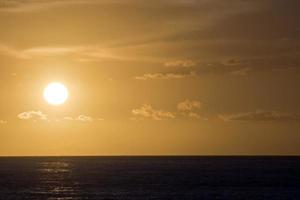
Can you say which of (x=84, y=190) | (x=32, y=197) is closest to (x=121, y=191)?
(x=84, y=190)

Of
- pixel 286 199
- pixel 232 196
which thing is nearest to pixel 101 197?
pixel 232 196

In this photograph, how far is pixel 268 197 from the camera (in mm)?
114438

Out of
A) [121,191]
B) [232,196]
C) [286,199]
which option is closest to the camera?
[286,199]

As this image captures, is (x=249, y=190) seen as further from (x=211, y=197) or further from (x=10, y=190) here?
(x=10, y=190)

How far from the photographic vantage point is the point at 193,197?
117 m

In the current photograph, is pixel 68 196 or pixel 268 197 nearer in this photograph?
pixel 268 197

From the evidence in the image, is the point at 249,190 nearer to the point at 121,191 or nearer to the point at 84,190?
the point at 121,191

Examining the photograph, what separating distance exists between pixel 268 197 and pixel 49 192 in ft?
157

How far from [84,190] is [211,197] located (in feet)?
106

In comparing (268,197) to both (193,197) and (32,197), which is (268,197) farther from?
(32,197)

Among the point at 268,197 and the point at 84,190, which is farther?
Answer: the point at 84,190

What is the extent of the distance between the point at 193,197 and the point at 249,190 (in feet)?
66.8

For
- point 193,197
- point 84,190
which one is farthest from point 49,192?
point 193,197

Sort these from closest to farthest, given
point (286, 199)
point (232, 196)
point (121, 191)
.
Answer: point (286, 199), point (232, 196), point (121, 191)
